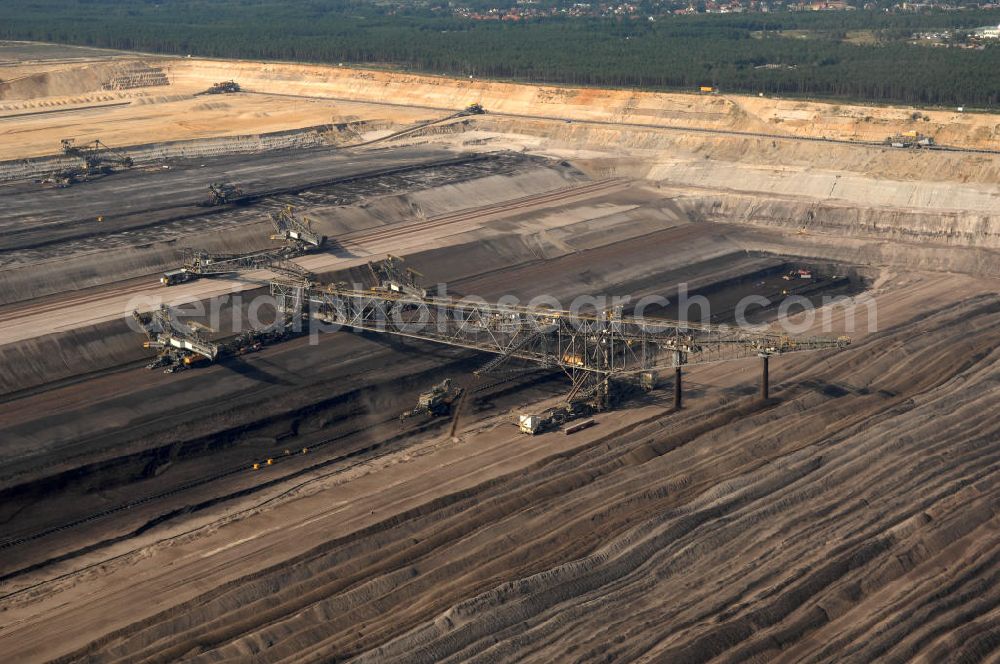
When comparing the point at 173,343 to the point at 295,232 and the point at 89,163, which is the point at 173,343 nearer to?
the point at 295,232

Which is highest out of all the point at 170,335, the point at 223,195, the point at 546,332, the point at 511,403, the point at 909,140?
the point at 909,140

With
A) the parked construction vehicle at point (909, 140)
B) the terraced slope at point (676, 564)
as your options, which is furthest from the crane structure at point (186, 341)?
the parked construction vehicle at point (909, 140)

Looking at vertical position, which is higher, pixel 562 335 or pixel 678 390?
pixel 562 335

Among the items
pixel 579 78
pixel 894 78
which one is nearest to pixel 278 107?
pixel 579 78

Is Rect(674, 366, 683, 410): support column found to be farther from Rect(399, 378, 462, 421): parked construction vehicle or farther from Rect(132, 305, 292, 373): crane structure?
Rect(132, 305, 292, 373): crane structure

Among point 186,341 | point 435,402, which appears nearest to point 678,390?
point 435,402
